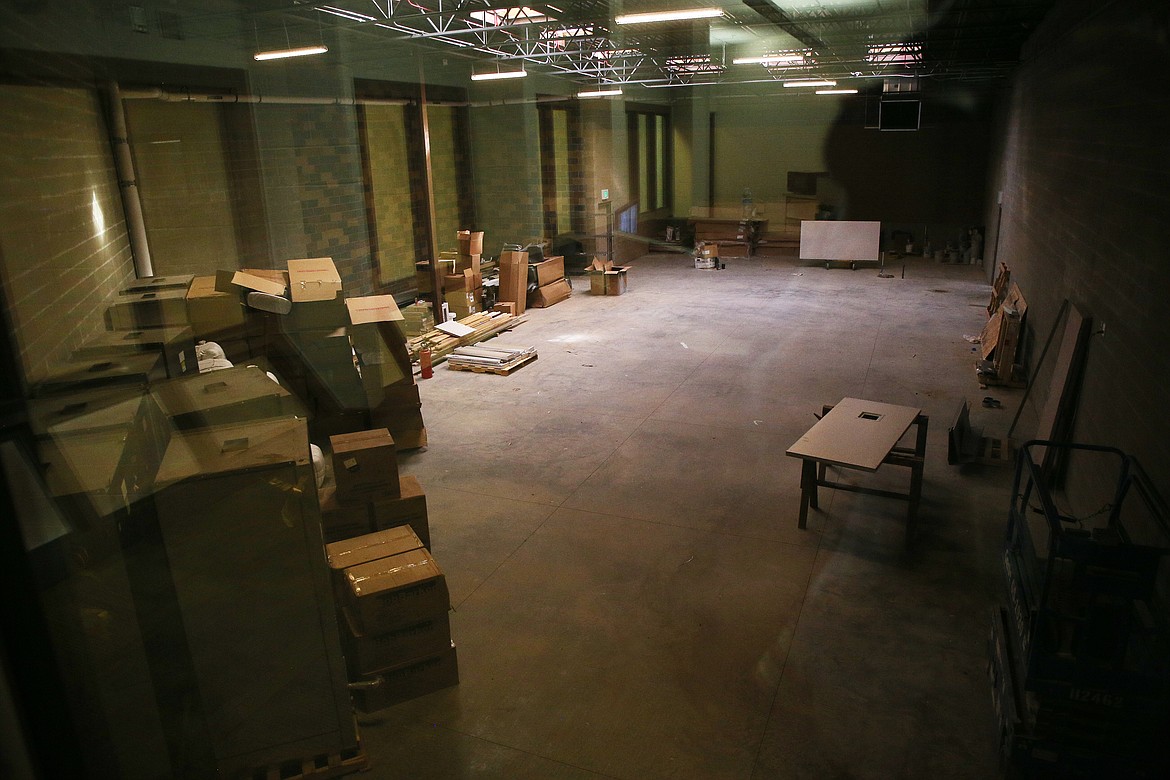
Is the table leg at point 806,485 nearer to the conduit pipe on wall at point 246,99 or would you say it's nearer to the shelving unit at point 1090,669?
the shelving unit at point 1090,669

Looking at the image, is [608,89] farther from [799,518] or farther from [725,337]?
[799,518]

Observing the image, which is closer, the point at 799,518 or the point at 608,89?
the point at 799,518

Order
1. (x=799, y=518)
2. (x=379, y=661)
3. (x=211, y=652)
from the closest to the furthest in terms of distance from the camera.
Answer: (x=211, y=652) < (x=379, y=661) < (x=799, y=518)

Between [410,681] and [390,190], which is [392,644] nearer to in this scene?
[410,681]

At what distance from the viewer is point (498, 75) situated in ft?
39.3

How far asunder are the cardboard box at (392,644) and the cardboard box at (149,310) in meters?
3.06

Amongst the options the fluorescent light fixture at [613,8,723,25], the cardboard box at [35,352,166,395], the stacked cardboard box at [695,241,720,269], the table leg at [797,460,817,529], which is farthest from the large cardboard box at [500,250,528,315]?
the table leg at [797,460,817,529]

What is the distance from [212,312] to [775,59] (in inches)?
431

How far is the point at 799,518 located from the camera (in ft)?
15.9

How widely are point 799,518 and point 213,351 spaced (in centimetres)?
430

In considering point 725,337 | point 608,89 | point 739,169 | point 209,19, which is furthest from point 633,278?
point 209,19

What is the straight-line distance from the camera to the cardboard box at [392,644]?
327cm

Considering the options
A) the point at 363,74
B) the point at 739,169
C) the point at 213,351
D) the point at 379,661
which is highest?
the point at 363,74

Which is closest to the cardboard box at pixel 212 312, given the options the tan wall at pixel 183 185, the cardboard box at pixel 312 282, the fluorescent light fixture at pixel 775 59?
the cardboard box at pixel 312 282
